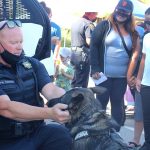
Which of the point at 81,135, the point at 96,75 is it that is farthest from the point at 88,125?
the point at 96,75

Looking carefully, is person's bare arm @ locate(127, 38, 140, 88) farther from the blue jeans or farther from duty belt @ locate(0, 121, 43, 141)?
duty belt @ locate(0, 121, 43, 141)

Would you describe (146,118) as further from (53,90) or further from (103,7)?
(103,7)

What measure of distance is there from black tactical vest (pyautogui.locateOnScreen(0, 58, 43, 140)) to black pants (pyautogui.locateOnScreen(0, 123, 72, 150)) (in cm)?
5

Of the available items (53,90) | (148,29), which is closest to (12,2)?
(53,90)

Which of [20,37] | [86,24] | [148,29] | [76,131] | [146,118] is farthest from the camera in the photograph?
[86,24]

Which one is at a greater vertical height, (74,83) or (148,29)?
(148,29)

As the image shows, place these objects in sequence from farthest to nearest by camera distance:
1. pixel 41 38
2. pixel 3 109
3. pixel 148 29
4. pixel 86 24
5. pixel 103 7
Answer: pixel 103 7 < pixel 86 24 < pixel 148 29 < pixel 41 38 < pixel 3 109

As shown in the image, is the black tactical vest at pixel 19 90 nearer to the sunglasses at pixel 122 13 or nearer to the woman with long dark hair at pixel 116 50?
the woman with long dark hair at pixel 116 50

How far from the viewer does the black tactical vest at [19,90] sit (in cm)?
322

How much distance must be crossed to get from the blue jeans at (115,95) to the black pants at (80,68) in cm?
199

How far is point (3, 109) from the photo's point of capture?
3080 millimetres

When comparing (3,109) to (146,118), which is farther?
(146,118)

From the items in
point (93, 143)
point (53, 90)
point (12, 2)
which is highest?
point (12, 2)

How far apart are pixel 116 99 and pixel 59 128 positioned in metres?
2.45
